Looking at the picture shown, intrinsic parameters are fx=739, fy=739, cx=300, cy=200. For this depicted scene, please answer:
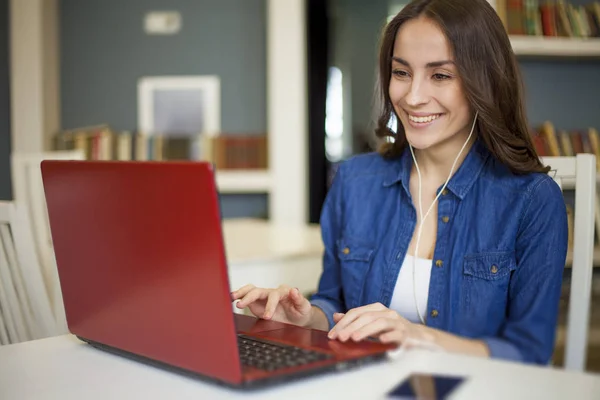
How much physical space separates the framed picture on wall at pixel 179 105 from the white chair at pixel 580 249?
11.7ft

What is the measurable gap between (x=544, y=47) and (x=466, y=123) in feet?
5.19

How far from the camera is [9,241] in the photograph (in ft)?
4.60

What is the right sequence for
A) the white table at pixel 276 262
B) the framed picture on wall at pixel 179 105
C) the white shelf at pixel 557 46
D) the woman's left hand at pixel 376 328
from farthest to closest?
the framed picture on wall at pixel 179 105
the white shelf at pixel 557 46
the white table at pixel 276 262
the woman's left hand at pixel 376 328

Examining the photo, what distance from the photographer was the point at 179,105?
486cm

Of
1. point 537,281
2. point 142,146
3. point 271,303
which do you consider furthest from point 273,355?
point 142,146

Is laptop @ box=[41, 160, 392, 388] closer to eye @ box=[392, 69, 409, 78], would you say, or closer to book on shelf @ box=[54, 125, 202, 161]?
eye @ box=[392, 69, 409, 78]

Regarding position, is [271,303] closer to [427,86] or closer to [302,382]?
[302,382]

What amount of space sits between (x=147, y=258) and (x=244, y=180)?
3758 mm

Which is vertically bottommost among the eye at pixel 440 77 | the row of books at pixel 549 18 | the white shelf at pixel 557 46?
the eye at pixel 440 77

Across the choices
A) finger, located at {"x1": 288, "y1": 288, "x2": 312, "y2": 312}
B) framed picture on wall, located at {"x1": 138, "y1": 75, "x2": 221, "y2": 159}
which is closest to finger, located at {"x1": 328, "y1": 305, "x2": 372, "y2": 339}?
finger, located at {"x1": 288, "y1": 288, "x2": 312, "y2": 312}

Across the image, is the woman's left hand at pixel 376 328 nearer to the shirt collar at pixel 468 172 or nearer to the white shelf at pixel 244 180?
the shirt collar at pixel 468 172

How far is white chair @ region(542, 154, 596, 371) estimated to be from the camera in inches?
50.1

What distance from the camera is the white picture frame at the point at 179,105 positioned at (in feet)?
15.9

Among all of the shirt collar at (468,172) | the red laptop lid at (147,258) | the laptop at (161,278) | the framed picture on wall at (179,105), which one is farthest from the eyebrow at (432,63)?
the framed picture on wall at (179,105)
